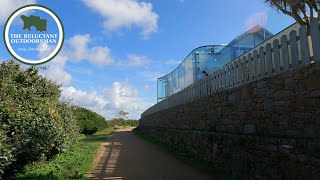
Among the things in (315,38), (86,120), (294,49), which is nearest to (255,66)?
(294,49)

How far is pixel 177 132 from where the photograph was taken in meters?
Result: 16.5

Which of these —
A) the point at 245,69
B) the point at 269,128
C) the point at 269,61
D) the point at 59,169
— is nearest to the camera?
the point at 269,128

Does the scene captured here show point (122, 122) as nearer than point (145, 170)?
No

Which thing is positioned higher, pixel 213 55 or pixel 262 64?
pixel 213 55

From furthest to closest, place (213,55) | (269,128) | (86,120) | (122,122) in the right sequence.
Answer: (122,122) → (86,120) → (213,55) → (269,128)

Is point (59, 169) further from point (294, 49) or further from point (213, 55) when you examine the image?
point (213, 55)

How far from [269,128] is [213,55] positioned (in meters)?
11.1

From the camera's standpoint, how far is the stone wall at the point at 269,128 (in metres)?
5.91

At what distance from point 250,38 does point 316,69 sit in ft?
33.3

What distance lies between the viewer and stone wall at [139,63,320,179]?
19.4ft

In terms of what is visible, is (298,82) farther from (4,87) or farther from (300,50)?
(4,87)

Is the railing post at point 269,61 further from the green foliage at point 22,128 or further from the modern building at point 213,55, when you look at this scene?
the green foliage at point 22,128

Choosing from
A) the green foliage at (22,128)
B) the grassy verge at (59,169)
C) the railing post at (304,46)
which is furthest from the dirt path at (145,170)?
the railing post at (304,46)

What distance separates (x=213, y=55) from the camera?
Answer: 18.3m
